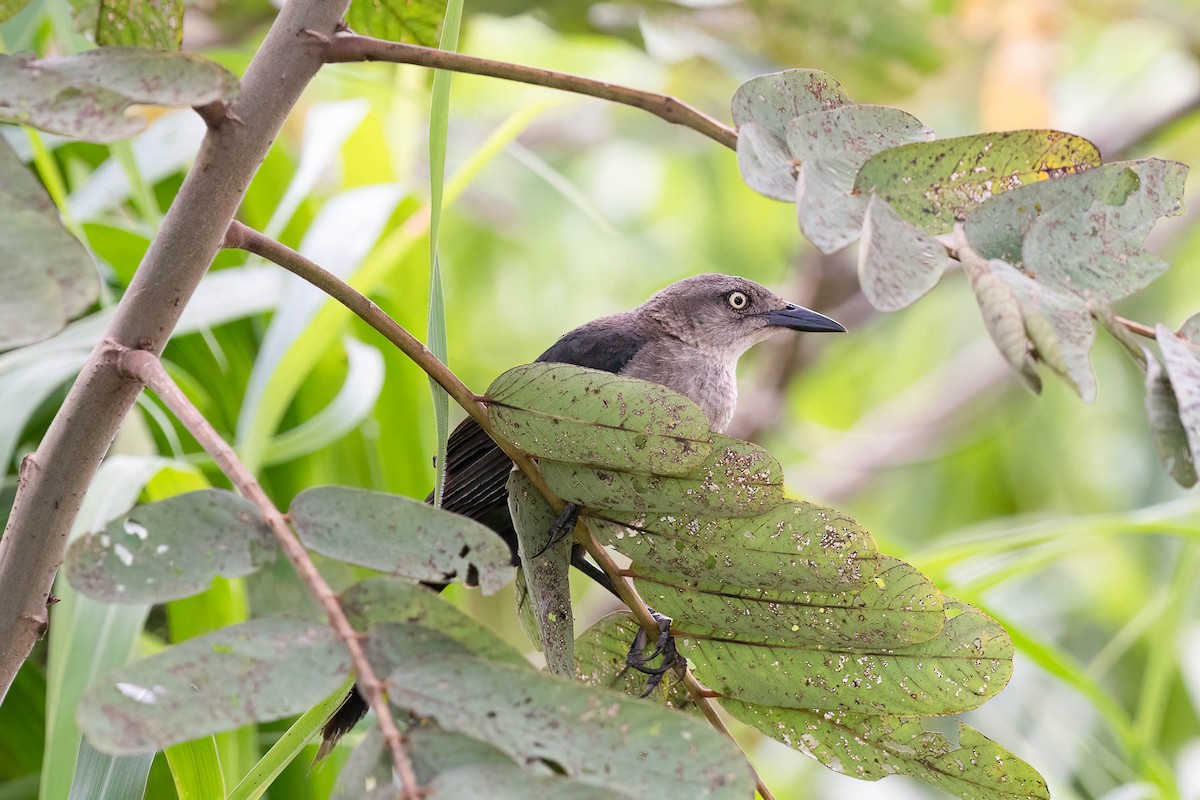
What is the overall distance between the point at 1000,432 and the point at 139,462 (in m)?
3.47

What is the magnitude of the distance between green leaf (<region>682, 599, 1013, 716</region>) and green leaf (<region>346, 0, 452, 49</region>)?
732mm

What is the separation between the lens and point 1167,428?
83 cm

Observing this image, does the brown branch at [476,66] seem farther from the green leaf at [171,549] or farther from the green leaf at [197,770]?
the green leaf at [197,770]

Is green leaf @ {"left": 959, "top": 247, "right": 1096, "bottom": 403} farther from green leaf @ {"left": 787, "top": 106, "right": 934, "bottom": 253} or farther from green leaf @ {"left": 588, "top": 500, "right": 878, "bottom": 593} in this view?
green leaf @ {"left": 588, "top": 500, "right": 878, "bottom": 593}

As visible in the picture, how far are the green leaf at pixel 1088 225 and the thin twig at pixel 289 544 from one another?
520mm

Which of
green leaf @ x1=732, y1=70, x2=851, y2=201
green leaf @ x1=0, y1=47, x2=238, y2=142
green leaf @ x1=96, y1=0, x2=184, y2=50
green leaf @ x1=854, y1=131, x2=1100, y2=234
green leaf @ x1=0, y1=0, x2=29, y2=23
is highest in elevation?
green leaf @ x1=0, y1=0, x2=29, y2=23

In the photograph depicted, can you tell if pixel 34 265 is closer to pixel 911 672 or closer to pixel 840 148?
pixel 840 148

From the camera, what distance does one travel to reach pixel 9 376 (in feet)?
5.64

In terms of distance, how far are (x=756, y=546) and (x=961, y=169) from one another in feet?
1.09

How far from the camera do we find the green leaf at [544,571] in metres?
0.99

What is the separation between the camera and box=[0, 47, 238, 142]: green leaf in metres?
0.76

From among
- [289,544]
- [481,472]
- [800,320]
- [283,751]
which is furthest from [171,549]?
[800,320]

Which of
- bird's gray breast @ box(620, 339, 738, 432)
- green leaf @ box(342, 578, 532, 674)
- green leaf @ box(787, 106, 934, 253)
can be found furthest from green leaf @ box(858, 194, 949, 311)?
bird's gray breast @ box(620, 339, 738, 432)

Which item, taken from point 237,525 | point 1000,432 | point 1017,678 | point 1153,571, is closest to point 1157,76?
point 1000,432
